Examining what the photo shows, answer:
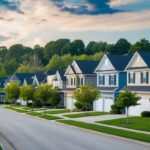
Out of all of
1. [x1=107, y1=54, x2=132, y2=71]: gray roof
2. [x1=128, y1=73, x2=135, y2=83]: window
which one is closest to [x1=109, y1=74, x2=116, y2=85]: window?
[x1=107, y1=54, x2=132, y2=71]: gray roof

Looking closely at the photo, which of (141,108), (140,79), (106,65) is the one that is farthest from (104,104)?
(141,108)

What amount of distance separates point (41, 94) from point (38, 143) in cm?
3706

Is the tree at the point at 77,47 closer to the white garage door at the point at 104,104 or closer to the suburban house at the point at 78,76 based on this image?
the suburban house at the point at 78,76

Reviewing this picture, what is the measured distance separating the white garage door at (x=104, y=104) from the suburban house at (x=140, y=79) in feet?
15.7

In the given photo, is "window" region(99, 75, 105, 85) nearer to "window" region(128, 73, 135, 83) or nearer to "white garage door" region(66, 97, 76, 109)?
"window" region(128, 73, 135, 83)

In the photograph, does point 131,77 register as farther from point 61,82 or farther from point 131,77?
point 61,82

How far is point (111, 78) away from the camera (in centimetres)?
6241

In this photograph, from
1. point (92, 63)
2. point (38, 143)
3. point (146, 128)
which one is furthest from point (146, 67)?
point (38, 143)

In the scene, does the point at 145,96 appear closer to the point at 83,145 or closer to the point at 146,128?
the point at 146,128

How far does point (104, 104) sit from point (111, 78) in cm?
384

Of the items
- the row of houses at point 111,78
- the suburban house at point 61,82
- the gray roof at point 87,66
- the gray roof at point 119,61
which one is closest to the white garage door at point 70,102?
the row of houses at point 111,78

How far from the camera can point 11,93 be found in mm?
98062

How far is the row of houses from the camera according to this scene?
176 feet

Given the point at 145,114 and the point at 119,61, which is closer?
the point at 145,114
